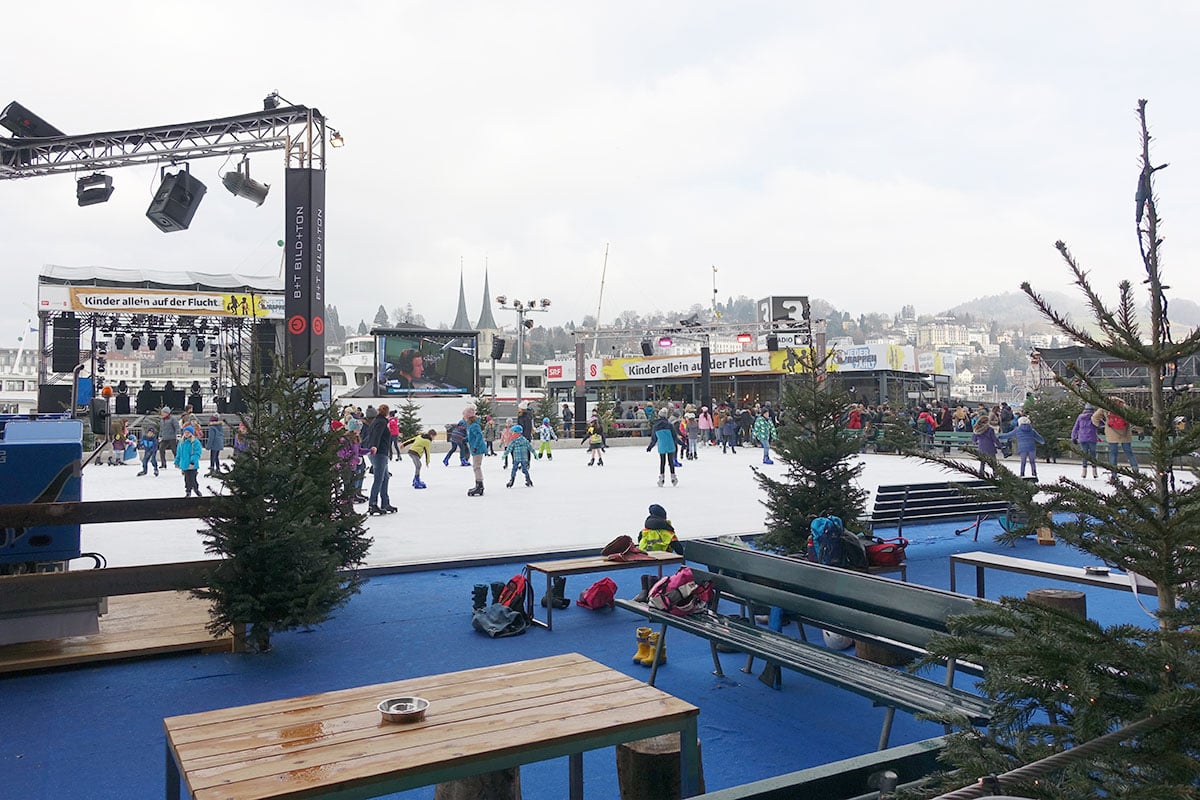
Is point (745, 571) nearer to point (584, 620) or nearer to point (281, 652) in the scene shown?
point (584, 620)

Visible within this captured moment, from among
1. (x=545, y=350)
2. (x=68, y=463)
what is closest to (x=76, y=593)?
(x=68, y=463)

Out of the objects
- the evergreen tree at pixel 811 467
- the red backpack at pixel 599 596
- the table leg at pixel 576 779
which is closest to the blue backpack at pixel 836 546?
the evergreen tree at pixel 811 467

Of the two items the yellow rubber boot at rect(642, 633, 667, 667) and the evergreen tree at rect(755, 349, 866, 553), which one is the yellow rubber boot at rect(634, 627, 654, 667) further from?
the evergreen tree at rect(755, 349, 866, 553)

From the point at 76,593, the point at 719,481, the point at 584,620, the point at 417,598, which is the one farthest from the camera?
the point at 719,481

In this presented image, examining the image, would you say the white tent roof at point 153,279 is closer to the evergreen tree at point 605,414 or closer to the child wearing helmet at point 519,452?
the evergreen tree at point 605,414

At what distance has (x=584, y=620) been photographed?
20.9 ft

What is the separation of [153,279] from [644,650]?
3015 cm

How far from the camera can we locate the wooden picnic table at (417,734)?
2.09 meters

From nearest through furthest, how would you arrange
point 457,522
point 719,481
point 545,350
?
1. point 457,522
2. point 719,481
3. point 545,350

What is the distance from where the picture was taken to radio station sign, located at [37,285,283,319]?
28.8 m

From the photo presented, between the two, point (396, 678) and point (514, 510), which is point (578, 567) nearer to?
point (396, 678)

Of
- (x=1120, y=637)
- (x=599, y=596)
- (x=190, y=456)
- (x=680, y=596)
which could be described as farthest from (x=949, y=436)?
(x=1120, y=637)

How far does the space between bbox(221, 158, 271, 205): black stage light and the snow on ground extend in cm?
450

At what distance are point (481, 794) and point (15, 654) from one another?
4084 millimetres
